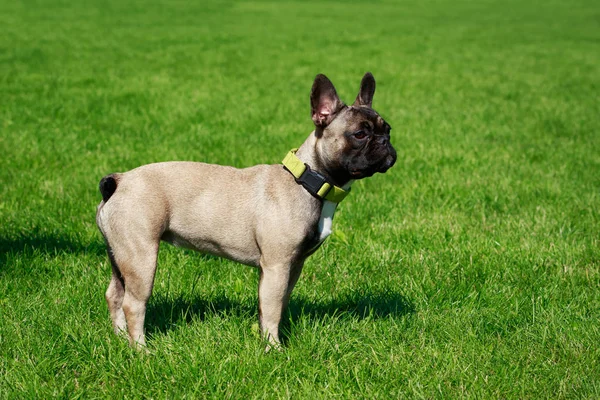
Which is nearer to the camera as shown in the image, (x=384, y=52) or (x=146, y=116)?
(x=146, y=116)

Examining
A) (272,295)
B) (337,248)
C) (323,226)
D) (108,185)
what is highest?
(108,185)

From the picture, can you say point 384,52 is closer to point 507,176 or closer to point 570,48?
point 570,48

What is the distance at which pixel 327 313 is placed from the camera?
4.29 m

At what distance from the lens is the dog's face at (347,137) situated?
3.69m

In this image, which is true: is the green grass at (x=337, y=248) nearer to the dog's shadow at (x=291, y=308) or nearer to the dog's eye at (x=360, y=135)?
the dog's shadow at (x=291, y=308)

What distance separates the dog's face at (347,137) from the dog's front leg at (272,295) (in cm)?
62

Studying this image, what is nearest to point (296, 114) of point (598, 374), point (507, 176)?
point (507, 176)

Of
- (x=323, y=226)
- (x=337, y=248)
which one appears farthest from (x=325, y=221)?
(x=337, y=248)

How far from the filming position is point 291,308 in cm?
445

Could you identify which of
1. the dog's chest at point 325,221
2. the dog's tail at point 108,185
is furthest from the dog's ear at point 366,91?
the dog's tail at point 108,185

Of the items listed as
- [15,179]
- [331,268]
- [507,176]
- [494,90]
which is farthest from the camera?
[494,90]

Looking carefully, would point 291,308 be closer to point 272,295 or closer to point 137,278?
point 272,295

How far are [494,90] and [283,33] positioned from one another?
36.3 ft

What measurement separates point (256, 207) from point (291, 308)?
973 millimetres
